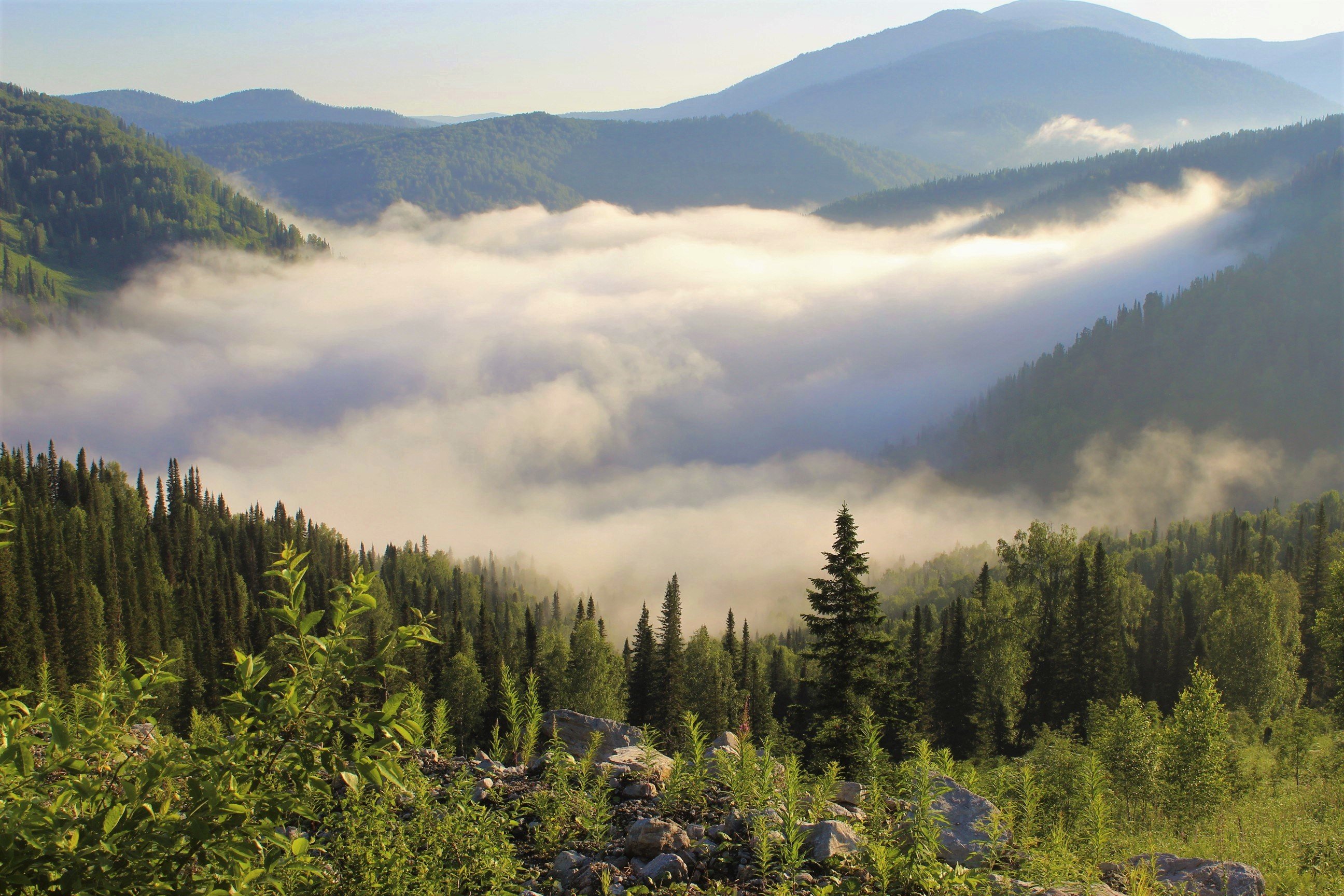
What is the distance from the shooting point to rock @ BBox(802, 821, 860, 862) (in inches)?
524

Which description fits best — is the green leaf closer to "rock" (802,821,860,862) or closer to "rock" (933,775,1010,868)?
"rock" (802,821,860,862)

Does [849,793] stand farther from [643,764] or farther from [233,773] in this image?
[233,773]

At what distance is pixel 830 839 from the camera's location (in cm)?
1354

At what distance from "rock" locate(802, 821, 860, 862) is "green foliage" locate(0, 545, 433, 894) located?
Result: 9.07 meters

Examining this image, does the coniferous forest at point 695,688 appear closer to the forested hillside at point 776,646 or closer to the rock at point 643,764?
the rock at point 643,764

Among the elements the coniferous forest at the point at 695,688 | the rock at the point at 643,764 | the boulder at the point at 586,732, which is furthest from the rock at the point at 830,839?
the boulder at the point at 586,732

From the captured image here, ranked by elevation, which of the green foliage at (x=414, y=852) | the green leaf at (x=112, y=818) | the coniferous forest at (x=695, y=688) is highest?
the green leaf at (x=112, y=818)

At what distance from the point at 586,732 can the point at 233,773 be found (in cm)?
2713

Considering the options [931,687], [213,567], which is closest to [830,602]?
[931,687]

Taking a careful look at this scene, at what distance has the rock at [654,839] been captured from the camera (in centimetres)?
1365

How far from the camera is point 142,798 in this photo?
5965mm

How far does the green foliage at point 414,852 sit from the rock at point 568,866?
1672 millimetres

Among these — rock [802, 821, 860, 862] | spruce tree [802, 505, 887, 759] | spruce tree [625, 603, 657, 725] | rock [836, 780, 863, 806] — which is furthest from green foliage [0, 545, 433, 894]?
spruce tree [625, 603, 657, 725]

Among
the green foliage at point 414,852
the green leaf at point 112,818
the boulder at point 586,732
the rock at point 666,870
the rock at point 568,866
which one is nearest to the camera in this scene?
the green leaf at point 112,818
